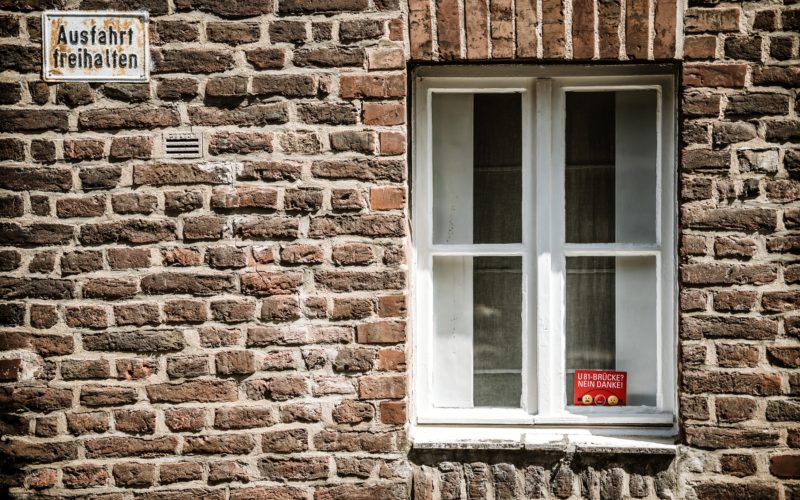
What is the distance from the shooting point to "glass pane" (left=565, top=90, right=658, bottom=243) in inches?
112

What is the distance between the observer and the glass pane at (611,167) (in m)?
2.85

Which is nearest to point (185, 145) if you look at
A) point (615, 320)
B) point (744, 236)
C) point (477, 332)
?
point (477, 332)

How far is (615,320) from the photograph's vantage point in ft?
9.39

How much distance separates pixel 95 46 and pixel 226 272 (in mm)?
1002

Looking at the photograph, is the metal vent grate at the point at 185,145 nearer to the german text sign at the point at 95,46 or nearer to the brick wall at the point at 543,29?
the german text sign at the point at 95,46

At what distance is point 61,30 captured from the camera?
2.66 m

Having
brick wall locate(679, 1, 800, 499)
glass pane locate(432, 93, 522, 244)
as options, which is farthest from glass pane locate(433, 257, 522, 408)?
brick wall locate(679, 1, 800, 499)

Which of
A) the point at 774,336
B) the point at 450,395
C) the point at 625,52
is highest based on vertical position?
the point at 625,52

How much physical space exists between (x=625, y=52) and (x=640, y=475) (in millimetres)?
1605

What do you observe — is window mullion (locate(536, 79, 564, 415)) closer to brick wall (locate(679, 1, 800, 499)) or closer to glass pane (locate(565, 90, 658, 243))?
glass pane (locate(565, 90, 658, 243))

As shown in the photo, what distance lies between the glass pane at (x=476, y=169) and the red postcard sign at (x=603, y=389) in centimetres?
64

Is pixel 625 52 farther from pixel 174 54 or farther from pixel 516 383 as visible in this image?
pixel 174 54

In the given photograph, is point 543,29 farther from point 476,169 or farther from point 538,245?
point 538,245

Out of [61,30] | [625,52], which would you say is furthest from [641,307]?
[61,30]
